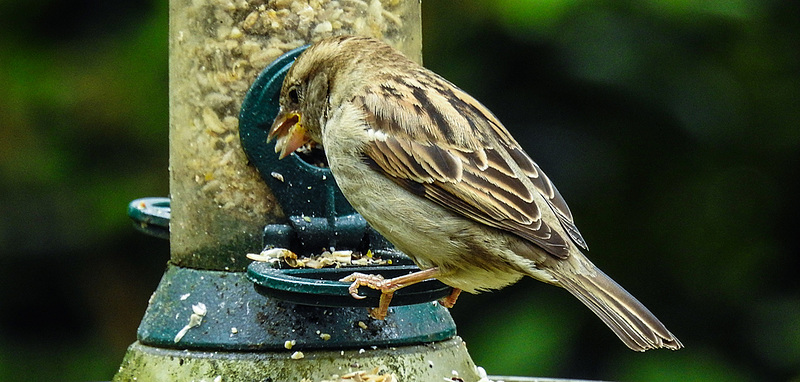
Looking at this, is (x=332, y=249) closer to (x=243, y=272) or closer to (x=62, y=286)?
(x=243, y=272)

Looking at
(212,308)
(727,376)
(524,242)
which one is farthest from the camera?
(727,376)

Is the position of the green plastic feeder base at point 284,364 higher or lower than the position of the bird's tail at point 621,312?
lower

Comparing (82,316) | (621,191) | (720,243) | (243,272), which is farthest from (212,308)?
(720,243)

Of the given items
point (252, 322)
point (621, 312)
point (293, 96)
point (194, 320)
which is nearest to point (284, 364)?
point (252, 322)

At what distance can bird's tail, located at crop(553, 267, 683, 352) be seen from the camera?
3512 mm

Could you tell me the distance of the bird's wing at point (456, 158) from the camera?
3639 mm

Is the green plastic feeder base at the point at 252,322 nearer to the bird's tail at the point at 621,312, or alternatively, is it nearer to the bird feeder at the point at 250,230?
the bird feeder at the point at 250,230

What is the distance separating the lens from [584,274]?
12.1ft

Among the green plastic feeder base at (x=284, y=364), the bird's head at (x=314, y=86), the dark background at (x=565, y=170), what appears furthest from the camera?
the dark background at (x=565, y=170)

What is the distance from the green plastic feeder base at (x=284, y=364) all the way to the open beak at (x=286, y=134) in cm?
70

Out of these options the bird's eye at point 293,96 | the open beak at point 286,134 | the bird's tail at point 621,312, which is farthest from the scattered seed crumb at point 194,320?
the bird's tail at point 621,312

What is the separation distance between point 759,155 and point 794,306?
74 cm

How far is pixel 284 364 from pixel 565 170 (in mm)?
2382

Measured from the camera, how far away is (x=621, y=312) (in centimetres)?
358
